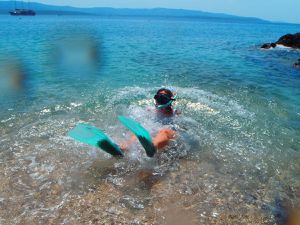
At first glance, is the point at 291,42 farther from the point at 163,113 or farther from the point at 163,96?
the point at 163,96

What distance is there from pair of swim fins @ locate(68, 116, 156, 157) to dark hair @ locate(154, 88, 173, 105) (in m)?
1.51

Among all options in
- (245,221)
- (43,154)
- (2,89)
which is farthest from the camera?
(2,89)

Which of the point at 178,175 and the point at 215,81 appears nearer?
the point at 178,175

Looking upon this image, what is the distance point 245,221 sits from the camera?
197 inches

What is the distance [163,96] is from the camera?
762 centimetres

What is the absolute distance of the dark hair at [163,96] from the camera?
7613mm

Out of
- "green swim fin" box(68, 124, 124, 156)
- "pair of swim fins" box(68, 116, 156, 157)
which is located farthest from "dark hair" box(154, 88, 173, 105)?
"green swim fin" box(68, 124, 124, 156)

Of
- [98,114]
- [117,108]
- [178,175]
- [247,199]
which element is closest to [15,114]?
[98,114]

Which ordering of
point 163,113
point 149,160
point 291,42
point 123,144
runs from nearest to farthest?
point 149,160 → point 123,144 → point 163,113 → point 291,42

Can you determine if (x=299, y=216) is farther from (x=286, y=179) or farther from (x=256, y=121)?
(x=256, y=121)

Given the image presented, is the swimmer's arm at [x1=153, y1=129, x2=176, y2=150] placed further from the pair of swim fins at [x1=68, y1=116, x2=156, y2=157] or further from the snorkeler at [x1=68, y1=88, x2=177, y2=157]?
→ the pair of swim fins at [x1=68, y1=116, x2=156, y2=157]

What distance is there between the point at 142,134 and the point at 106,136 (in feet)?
2.41

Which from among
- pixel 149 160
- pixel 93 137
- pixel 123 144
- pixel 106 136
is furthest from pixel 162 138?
pixel 93 137

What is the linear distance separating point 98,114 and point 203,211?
5.10 meters
